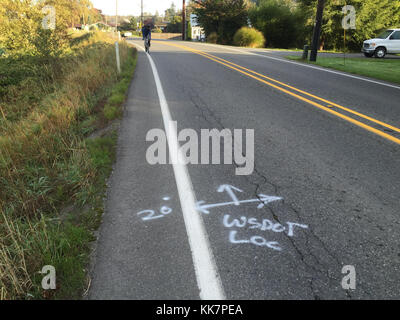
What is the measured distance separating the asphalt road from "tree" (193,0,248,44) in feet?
113

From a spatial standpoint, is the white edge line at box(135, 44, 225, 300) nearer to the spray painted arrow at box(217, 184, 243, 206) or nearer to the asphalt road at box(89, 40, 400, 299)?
the asphalt road at box(89, 40, 400, 299)

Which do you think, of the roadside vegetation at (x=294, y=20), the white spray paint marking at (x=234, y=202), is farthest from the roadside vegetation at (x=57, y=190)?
the roadside vegetation at (x=294, y=20)

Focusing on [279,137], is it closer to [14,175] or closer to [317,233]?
[317,233]

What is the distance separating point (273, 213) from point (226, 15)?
38.9 meters

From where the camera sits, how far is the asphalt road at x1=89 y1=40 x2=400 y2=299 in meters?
2.17

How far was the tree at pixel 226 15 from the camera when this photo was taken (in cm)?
3666

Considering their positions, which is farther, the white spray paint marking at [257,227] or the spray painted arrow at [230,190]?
the spray painted arrow at [230,190]

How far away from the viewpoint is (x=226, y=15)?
36.7m

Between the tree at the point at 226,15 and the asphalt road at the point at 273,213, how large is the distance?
34479mm

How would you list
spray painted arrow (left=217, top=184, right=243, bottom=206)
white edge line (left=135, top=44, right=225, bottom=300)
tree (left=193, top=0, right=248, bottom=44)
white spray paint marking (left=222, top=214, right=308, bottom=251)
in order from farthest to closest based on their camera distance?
1. tree (left=193, top=0, right=248, bottom=44)
2. spray painted arrow (left=217, top=184, right=243, bottom=206)
3. white spray paint marking (left=222, top=214, right=308, bottom=251)
4. white edge line (left=135, top=44, right=225, bottom=300)

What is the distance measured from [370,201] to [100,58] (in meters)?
11.3

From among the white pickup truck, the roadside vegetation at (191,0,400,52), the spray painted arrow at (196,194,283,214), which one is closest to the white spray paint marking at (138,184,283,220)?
the spray painted arrow at (196,194,283,214)

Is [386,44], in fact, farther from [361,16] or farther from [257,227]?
[257,227]

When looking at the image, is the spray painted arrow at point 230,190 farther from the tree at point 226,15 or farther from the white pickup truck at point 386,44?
the tree at point 226,15
